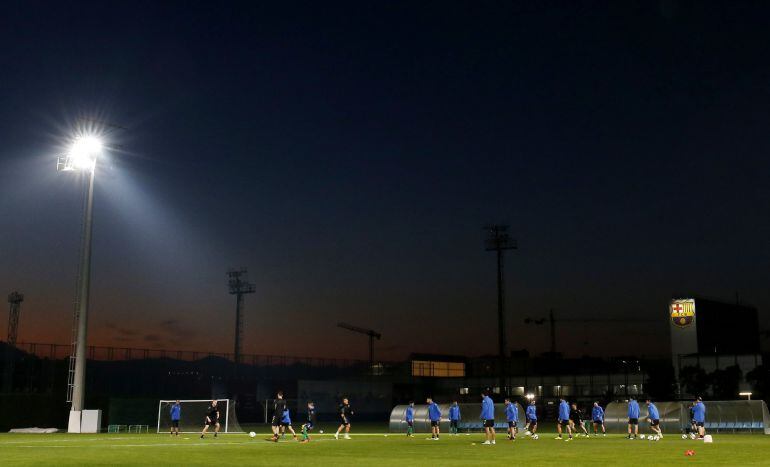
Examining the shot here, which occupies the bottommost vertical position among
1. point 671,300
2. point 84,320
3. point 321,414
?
point 321,414

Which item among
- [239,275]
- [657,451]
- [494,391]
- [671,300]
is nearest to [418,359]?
[494,391]

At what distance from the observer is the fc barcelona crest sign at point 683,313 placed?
108m

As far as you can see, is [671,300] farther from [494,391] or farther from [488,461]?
[488,461]

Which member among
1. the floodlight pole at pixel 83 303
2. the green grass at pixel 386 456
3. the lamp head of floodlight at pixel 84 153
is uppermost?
the lamp head of floodlight at pixel 84 153

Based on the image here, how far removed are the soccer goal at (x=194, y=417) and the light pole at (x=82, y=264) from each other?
6.13 m

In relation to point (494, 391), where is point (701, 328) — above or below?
above

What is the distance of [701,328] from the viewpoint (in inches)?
4296

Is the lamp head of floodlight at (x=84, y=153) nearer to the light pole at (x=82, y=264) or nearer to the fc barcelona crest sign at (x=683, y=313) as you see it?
the light pole at (x=82, y=264)

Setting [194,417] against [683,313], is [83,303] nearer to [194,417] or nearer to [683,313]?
[194,417]

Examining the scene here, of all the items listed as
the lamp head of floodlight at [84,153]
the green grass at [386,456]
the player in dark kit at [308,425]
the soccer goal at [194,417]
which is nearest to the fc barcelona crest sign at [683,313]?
the soccer goal at [194,417]

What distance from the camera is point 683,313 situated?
358ft

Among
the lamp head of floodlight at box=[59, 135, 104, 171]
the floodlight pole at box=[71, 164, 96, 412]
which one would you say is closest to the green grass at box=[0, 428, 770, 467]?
the floodlight pole at box=[71, 164, 96, 412]

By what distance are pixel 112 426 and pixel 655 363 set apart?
70.3 meters

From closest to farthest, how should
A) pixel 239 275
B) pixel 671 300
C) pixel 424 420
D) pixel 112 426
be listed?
pixel 424 420, pixel 112 426, pixel 671 300, pixel 239 275
